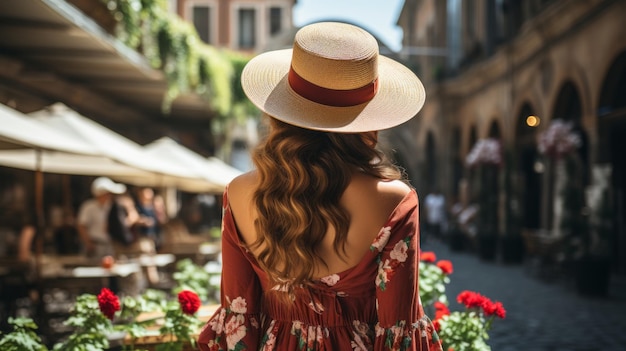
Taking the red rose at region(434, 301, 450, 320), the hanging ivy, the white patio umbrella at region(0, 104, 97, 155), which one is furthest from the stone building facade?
the red rose at region(434, 301, 450, 320)

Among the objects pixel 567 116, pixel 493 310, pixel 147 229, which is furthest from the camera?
pixel 567 116

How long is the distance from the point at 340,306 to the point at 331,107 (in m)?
0.58

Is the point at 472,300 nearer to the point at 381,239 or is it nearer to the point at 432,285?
the point at 432,285

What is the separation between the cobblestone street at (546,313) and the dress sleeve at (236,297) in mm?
3492

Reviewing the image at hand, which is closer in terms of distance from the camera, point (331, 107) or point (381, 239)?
point (381, 239)

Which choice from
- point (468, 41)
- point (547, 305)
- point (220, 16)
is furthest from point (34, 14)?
point (220, 16)

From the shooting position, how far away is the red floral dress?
1999 mm

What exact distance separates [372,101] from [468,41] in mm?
23392

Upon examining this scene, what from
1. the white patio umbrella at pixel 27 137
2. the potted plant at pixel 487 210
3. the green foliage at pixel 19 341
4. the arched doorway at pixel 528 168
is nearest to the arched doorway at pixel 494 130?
the arched doorway at pixel 528 168

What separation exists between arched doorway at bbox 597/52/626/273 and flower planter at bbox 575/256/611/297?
279cm

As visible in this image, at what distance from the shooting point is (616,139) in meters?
13.4

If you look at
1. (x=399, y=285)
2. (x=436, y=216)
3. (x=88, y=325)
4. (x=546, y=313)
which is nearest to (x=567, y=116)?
(x=436, y=216)

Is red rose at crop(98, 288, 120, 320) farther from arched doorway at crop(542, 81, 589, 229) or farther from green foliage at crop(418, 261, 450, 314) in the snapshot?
arched doorway at crop(542, 81, 589, 229)

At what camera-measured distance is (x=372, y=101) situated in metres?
2.18
